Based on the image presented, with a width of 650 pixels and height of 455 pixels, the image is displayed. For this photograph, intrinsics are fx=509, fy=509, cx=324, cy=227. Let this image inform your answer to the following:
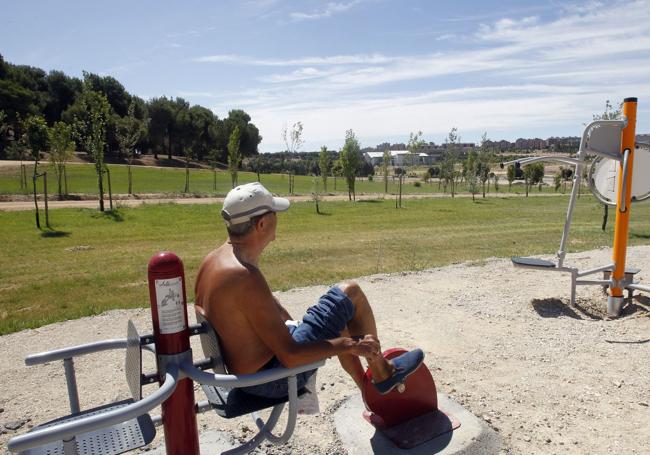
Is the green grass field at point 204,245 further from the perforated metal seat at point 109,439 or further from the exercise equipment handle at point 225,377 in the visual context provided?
the exercise equipment handle at point 225,377

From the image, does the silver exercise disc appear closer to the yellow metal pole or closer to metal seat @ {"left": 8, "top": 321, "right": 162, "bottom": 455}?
the yellow metal pole

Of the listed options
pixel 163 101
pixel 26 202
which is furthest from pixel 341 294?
pixel 163 101

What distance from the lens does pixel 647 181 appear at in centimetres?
619

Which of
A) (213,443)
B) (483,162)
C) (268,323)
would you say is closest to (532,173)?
(483,162)

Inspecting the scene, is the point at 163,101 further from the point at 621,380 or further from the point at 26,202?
the point at 621,380

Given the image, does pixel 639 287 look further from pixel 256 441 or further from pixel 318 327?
pixel 256 441

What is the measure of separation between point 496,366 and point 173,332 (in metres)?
3.20

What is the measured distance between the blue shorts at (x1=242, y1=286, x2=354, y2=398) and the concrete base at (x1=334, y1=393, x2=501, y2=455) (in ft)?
2.87

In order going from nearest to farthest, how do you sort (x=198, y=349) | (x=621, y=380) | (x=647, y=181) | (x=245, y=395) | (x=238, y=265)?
(x=238, y=265)
(x=245, y=395)
(x=621, y=380)
(x=198, y=349)
(x=647, y=181)

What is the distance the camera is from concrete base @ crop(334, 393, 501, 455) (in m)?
3.15

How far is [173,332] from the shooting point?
2232 millimetres

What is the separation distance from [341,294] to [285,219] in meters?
16.9

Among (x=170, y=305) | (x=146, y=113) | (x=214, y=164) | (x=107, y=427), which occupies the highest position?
(x=146, y=113)

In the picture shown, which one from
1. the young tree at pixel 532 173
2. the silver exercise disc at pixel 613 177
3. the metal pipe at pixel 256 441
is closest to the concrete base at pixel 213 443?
the metal pipe at pixel 256 441
